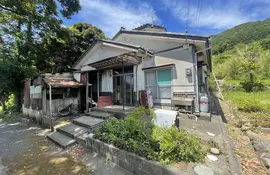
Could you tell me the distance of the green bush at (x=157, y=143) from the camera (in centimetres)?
260

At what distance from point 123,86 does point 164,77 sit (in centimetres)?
261

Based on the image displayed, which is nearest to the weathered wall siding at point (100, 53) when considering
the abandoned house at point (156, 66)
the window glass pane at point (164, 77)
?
the abandoned house at point (156, 66)

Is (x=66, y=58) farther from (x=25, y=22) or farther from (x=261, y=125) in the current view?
(x=261, y=125)

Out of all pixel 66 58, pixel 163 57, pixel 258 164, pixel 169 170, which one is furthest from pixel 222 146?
pixel 66 58

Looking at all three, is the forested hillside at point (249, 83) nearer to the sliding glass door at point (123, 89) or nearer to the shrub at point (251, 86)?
the shrub at point (251, 86)

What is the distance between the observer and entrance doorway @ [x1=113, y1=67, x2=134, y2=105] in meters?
7.82

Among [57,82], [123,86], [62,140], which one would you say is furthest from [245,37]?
[62,140]

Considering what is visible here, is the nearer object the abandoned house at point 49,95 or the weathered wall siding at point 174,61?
the weathered wall siding at point 174,61

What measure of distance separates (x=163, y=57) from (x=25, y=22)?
36.2 feet

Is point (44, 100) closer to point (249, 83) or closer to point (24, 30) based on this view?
point (24, 30)

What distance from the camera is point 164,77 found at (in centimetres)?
690

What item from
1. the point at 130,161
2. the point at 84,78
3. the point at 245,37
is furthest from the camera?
the point at 245,37

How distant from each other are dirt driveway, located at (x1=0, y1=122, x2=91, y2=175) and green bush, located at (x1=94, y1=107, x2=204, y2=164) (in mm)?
1031

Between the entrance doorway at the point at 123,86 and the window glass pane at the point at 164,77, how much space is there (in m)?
1.75
